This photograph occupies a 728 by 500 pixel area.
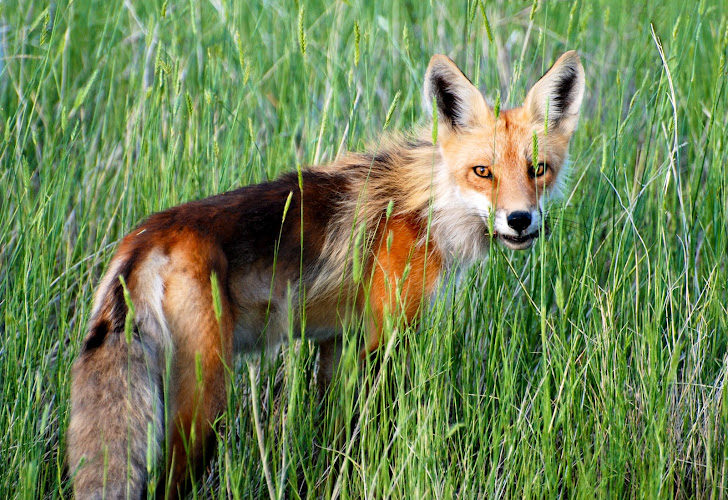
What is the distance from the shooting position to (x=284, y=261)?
123 inches

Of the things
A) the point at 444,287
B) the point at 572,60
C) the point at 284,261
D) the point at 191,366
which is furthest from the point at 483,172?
the point at 191,366

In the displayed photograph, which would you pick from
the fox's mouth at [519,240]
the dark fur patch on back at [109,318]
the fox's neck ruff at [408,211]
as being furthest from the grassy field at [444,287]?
the dark fur patch on back at [109,318]

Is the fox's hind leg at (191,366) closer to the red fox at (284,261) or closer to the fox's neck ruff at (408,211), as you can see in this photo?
the red fox at (284,261)

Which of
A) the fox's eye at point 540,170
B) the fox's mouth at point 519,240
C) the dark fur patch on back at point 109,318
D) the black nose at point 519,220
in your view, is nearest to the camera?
the dark fur patch on back at point 109,318

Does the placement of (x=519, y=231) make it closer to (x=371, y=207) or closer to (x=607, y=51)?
(x=371, y=207)

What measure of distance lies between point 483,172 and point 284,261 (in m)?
0.99

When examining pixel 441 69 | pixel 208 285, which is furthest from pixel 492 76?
pixel 208 285

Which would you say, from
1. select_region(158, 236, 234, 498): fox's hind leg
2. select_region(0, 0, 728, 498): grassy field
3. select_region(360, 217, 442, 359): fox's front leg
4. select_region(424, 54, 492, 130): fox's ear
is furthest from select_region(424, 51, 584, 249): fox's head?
select_region(158, 236, 234, 498): fox's hind leg

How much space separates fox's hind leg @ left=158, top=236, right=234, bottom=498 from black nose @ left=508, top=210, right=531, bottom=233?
122 centimetres

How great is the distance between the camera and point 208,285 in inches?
104

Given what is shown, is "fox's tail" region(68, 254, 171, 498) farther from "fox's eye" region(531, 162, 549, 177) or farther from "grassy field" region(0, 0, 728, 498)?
"fox's eye" region(531, 162, 549, 177)

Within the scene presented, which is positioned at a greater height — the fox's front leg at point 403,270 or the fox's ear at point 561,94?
the fox's ear at point 561,94

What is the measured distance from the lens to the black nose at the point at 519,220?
9.36ft

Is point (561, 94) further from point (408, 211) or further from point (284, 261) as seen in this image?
point (284, 261)
